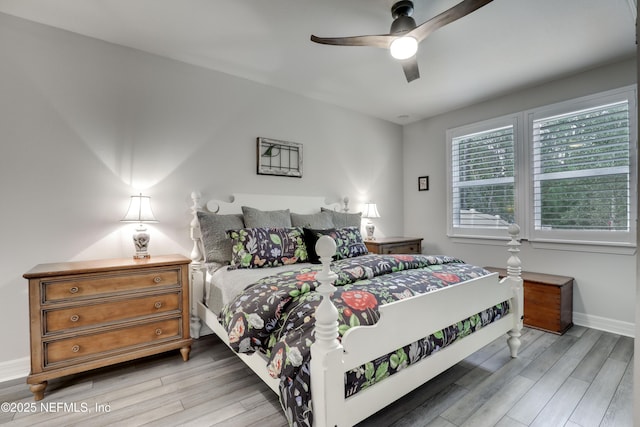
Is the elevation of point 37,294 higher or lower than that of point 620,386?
higher

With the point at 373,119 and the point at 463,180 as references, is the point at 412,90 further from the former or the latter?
the point at 463,180

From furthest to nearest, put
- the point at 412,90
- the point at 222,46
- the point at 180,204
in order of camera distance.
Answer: the point at 412,90, the point at 180,204, the point at 222,46

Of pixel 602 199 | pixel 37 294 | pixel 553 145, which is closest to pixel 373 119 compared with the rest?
pixel 553 145

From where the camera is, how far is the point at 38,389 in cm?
183

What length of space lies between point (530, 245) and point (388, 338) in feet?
9.34

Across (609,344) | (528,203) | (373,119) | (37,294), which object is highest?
(373,119)

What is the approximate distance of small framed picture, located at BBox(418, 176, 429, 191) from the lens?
443cm

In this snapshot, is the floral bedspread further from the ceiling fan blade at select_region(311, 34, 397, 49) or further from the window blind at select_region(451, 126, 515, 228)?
the window blind at select_region(451, 126, 515, 228)

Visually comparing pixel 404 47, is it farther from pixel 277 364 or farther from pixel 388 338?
pixel 277 364

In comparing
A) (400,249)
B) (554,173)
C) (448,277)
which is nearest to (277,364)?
(448,277)

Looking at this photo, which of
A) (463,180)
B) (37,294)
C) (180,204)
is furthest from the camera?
(463,180)

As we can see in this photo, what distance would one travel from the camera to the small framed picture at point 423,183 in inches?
174

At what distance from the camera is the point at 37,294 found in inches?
71.7

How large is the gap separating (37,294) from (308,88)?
2900mm
